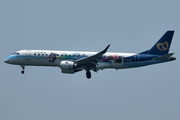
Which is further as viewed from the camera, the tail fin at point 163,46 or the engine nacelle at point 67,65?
the tail fin at point 163,46

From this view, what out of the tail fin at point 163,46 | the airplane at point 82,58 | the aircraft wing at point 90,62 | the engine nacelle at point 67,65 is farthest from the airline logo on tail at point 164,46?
the engine nacelle at point 67,65

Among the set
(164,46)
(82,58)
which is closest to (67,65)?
(82,58)

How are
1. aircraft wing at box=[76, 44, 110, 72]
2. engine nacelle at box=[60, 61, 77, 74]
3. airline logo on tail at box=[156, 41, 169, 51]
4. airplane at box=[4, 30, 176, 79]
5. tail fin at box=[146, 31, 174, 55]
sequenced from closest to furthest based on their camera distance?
aircraft wing at box=[76, 44, 110, 72]
engine nacelle at box=[60, 61, 77, 74]
airplane at box=[4, 30, 176, 79]
tail fin at box=[146, 31, 174, 55]
airline logo on tail at box=[156, 41, 169, 51]

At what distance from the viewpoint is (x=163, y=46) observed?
57.2m

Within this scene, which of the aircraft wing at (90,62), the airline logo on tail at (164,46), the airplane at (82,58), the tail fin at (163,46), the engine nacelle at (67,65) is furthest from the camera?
the airline logo on tail at (164,46)

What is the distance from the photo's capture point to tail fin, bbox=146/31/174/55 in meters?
57.0

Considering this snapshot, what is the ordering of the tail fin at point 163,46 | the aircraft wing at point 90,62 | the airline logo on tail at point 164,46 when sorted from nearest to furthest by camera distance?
the aircraft wing at point 90,62, the tail fin at point 163,46, the airline logo on tail at point 164,46

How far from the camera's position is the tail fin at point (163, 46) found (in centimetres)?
5697

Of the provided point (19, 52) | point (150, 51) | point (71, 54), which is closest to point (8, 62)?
point (19, 52)

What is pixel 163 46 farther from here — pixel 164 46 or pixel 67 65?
pixel 67 65

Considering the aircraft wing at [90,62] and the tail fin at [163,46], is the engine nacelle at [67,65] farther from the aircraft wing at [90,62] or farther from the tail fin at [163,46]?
the tail fin at [163,46]

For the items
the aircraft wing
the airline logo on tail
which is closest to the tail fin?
the airline logo on tail

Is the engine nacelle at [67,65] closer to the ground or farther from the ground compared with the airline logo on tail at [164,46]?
closer to the ground

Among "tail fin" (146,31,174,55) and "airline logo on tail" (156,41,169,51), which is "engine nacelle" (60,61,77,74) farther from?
"airline logo on tail" (156,41,169,51)
